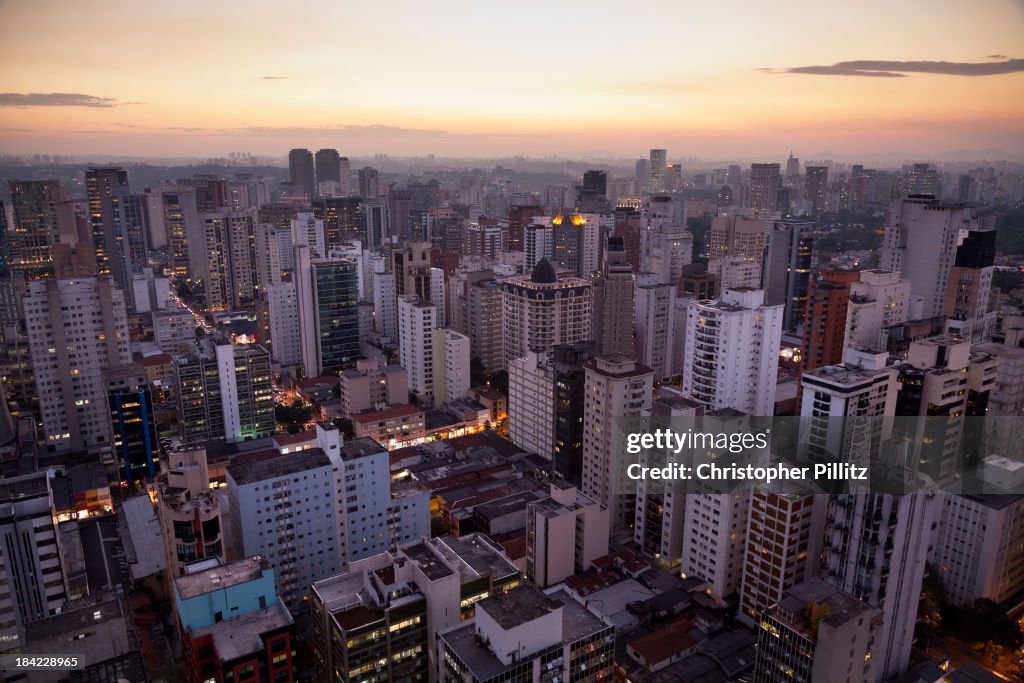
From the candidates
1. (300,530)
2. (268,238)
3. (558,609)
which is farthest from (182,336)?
(558,609)

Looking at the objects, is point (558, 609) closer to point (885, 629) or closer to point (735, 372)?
point (885, 629)

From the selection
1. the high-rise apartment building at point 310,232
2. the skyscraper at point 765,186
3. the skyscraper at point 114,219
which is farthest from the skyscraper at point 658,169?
the skyscraper at point 114,219

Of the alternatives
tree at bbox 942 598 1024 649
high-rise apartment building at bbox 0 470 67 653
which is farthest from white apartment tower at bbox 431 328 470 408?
tree at bbox 942 598 1024 649

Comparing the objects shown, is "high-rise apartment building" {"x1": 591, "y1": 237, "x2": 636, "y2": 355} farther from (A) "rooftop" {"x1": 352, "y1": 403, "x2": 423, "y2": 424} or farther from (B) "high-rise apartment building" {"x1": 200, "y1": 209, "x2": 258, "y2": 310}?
(B) "high-rise apartment building" {"x1": 200, "y1": 209, "x2": 258, "y2": 310}

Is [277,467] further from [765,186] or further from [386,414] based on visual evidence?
[765,186]

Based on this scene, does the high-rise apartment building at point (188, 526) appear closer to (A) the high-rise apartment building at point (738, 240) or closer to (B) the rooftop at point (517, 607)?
(B) the rooftop at point (517, 607)

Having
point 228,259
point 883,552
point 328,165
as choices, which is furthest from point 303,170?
point 883,552

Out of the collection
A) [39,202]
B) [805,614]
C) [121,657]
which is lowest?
[121,657]
